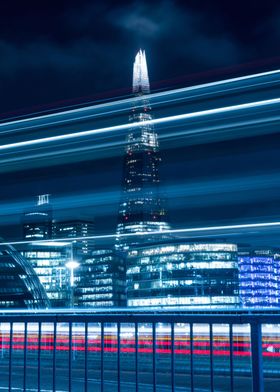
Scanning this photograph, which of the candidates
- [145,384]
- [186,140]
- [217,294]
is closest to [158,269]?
[217,294]

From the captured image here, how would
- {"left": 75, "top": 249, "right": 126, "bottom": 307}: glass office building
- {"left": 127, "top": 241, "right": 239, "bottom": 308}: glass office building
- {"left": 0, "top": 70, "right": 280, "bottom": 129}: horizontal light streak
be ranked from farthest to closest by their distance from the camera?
{"left": 75, "top": 249, "right": 126, "bottom": 307}: glass office building < {"left": 127, "top": 241, "right": 239, "bottom": 308}: glass office building < {"left": 0, "top": 70, "right": 280, "bottom": 129}: horizontal light streak

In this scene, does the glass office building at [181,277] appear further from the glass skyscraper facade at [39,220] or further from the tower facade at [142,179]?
the glass skyscraper facade at [39,220]

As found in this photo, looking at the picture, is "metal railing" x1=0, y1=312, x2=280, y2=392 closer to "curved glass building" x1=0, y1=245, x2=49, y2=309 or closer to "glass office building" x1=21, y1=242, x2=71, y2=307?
"glass office building" x1=21, y1=242, x2=71, y2=307

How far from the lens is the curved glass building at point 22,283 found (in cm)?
1275

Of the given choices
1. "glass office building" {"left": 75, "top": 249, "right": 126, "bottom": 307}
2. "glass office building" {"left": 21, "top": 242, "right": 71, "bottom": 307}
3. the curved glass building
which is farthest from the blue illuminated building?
the curved glass building

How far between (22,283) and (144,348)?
46.5ft

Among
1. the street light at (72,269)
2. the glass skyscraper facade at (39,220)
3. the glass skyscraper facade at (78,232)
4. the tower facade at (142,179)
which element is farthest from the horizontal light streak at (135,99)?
the street light at (72,269)

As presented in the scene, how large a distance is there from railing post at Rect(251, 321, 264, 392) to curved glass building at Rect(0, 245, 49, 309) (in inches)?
293

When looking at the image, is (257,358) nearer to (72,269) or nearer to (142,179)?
(142,179)

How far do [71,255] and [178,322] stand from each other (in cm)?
571

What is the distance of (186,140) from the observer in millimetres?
6262

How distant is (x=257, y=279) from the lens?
9961 millimetres

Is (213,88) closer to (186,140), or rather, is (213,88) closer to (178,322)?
(186,140)

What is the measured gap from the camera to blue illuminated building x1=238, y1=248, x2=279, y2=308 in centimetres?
846
